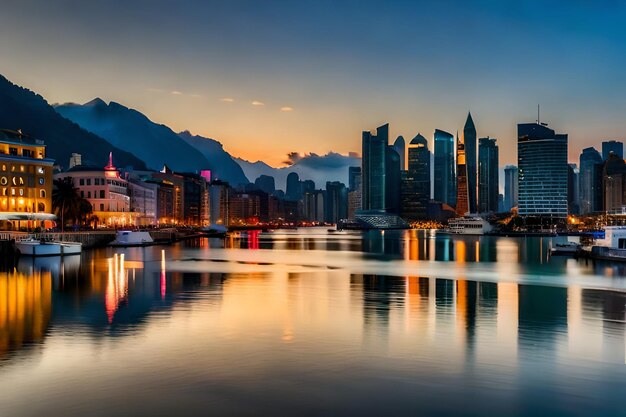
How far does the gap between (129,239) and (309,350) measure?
11911cm

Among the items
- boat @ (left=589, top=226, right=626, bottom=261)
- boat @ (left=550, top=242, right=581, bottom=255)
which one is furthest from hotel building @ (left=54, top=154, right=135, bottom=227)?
boat @ (left=589, top=226, right=626, bottom=261)

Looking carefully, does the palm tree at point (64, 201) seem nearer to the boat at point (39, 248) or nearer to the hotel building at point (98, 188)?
the boat at point (39, 248)

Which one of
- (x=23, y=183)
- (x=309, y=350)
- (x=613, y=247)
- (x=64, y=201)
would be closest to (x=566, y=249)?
(x=613, y=247)

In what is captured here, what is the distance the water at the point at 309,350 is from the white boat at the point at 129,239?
82.2m

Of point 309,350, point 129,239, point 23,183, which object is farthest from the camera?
point 129,239

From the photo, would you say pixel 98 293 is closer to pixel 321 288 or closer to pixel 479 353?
pixel 321 288

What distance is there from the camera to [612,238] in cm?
9606

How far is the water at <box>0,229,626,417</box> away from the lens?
848 inches

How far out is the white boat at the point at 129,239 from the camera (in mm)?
139375

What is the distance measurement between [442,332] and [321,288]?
2382 centimetres

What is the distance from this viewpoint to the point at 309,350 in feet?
97.9

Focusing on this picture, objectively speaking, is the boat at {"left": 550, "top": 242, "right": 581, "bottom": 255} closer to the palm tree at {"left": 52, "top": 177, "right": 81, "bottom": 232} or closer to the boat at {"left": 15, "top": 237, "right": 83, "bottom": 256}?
the boat at {"left": 15, "top": 237, "right": 83, "bottom": 256}

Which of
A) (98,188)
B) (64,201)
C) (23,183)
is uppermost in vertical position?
(98,188)

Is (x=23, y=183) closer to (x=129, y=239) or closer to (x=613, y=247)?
(x=129, y=239)
